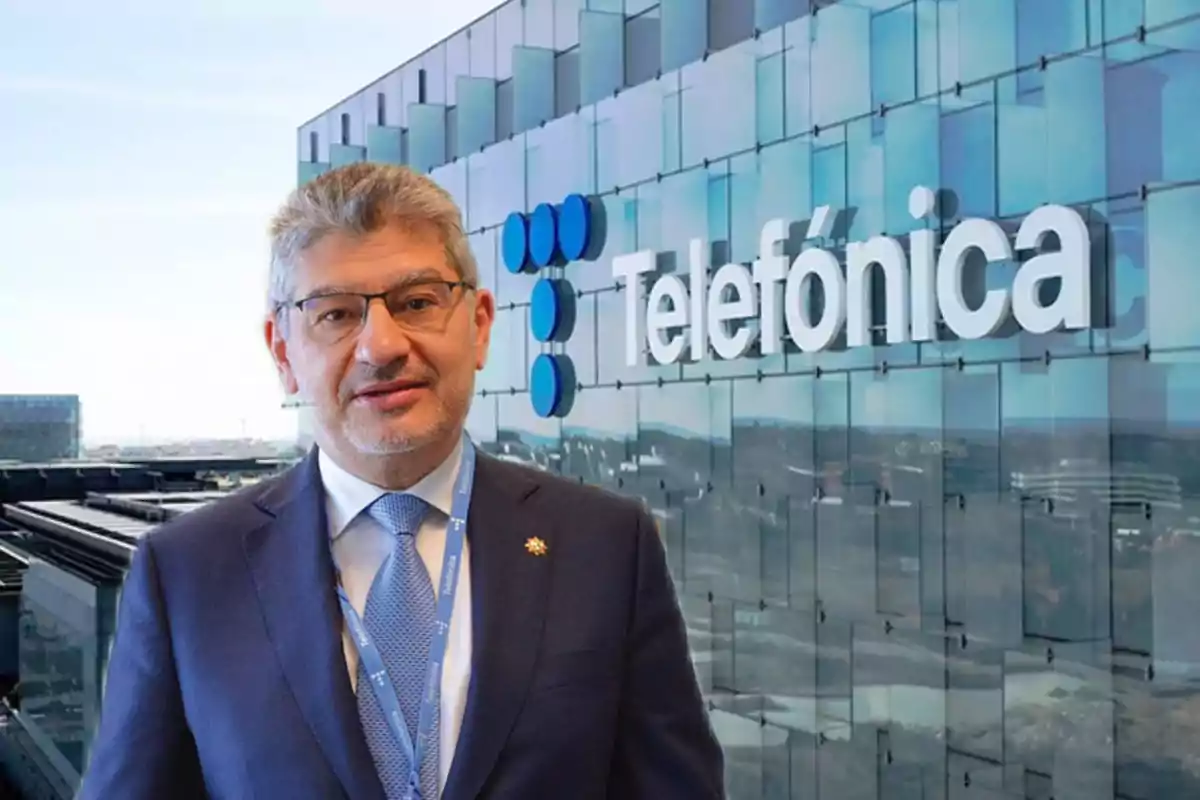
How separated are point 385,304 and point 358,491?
0.28 m

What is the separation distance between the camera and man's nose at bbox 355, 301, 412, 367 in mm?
1738

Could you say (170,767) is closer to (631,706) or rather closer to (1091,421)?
(631,706)

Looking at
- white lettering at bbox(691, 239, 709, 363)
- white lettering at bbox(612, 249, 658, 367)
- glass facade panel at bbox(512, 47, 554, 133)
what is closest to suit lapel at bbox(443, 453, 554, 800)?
white lettering at bbox(691, 239, 709, 363)

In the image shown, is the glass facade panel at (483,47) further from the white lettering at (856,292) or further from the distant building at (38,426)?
the distant building at (38,426)

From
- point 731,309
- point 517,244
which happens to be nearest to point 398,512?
point 731,309

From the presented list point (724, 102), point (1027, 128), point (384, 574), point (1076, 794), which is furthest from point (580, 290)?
point (384, 574)

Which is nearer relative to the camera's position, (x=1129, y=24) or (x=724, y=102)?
(x=1129, y=24)

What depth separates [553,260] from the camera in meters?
11.7

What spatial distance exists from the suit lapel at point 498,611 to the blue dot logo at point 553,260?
29.8ft

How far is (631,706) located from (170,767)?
61cm

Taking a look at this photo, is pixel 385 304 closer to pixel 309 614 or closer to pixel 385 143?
pixel 309 614

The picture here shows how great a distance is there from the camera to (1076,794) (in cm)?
662

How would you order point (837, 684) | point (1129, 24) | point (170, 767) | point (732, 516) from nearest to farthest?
point (170, 767), point (1129, 24), point (837, 684), point (732, 516)

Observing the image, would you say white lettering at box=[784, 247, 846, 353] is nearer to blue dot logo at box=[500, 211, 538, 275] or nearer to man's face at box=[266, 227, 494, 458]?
blue dot logo at box=[500, 211, 538, 275]
